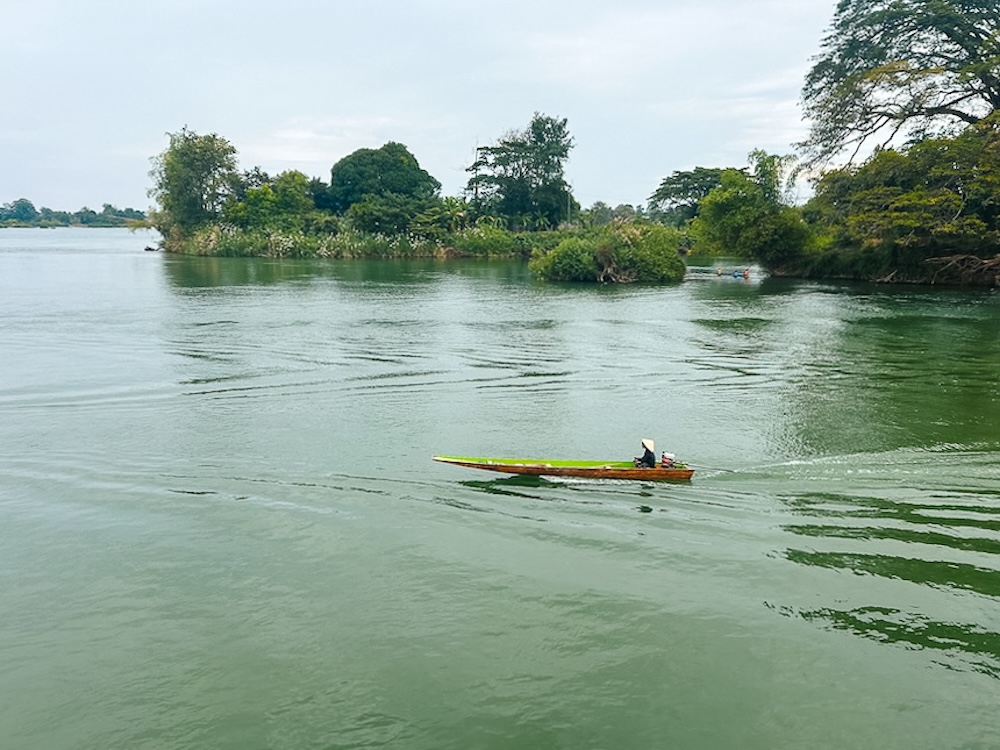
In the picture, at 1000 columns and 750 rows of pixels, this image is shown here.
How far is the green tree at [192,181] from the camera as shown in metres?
76.2

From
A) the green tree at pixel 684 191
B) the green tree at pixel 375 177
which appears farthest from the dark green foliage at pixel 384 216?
the green tree at pixel 684 191

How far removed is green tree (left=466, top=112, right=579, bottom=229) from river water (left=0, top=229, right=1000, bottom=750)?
6242 centimetres

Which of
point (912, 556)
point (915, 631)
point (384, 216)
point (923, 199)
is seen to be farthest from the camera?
point (384, 216)

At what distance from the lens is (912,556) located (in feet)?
34.8

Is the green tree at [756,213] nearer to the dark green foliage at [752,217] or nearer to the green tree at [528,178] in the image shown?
the dark green foliage at [752,217]

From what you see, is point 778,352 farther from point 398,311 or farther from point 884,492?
point 398,311

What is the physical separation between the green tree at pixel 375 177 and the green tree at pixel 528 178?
6.98 metres

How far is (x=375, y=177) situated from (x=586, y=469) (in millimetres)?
73714

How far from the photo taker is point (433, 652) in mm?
8797

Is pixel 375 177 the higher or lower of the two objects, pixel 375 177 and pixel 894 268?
the higher

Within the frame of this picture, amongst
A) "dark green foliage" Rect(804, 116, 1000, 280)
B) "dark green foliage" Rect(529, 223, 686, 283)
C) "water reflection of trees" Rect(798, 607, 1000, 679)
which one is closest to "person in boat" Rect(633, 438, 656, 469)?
"water reflection of trees" Rect(798, 607, 1000, 679)

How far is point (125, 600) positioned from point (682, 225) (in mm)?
81218

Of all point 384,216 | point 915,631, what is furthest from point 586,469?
point 384,216

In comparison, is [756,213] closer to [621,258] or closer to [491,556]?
[621,258]
